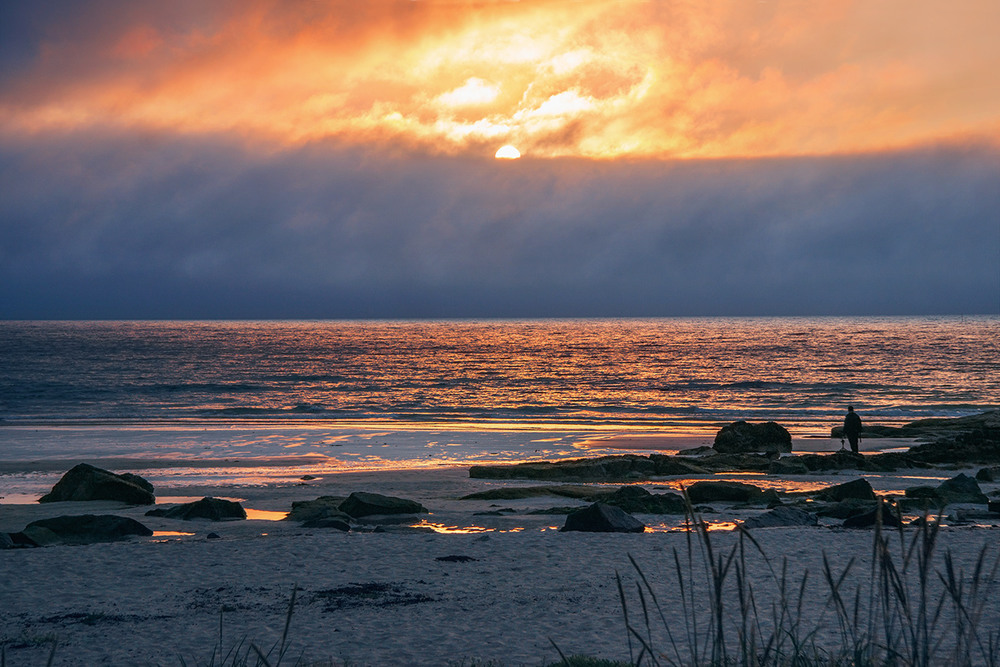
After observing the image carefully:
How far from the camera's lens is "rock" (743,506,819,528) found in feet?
46.6

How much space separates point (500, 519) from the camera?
15.6 m

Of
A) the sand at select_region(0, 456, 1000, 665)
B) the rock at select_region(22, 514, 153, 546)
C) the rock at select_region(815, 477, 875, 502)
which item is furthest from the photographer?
the rock at select_region(815, 477, 875, 502)

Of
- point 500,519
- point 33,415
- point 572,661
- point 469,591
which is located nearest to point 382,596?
point 469,591

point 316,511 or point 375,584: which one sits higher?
point 375,584

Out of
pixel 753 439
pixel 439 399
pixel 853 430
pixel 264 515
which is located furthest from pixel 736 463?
pixel 439 399

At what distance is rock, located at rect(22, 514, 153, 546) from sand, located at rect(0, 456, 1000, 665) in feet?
1.67

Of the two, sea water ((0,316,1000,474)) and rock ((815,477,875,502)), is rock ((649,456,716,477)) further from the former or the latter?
sea water ((0,316,1000,474))

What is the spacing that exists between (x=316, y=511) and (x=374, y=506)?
1113 millimetres


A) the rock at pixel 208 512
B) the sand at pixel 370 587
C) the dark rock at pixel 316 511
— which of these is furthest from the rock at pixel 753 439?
the rock at pixel 208 512

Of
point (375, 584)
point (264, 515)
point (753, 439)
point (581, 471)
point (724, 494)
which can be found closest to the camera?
point (375, 584)

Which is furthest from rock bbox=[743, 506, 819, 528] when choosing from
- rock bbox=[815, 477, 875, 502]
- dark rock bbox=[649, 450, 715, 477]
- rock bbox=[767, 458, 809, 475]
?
rock bbox=[767, 458, 809, 475]

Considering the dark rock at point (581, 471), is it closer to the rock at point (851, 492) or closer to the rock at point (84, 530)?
the rock at point (851, 492)

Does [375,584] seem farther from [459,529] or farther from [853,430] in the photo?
[853,430]

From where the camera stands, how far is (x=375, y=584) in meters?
10.5
